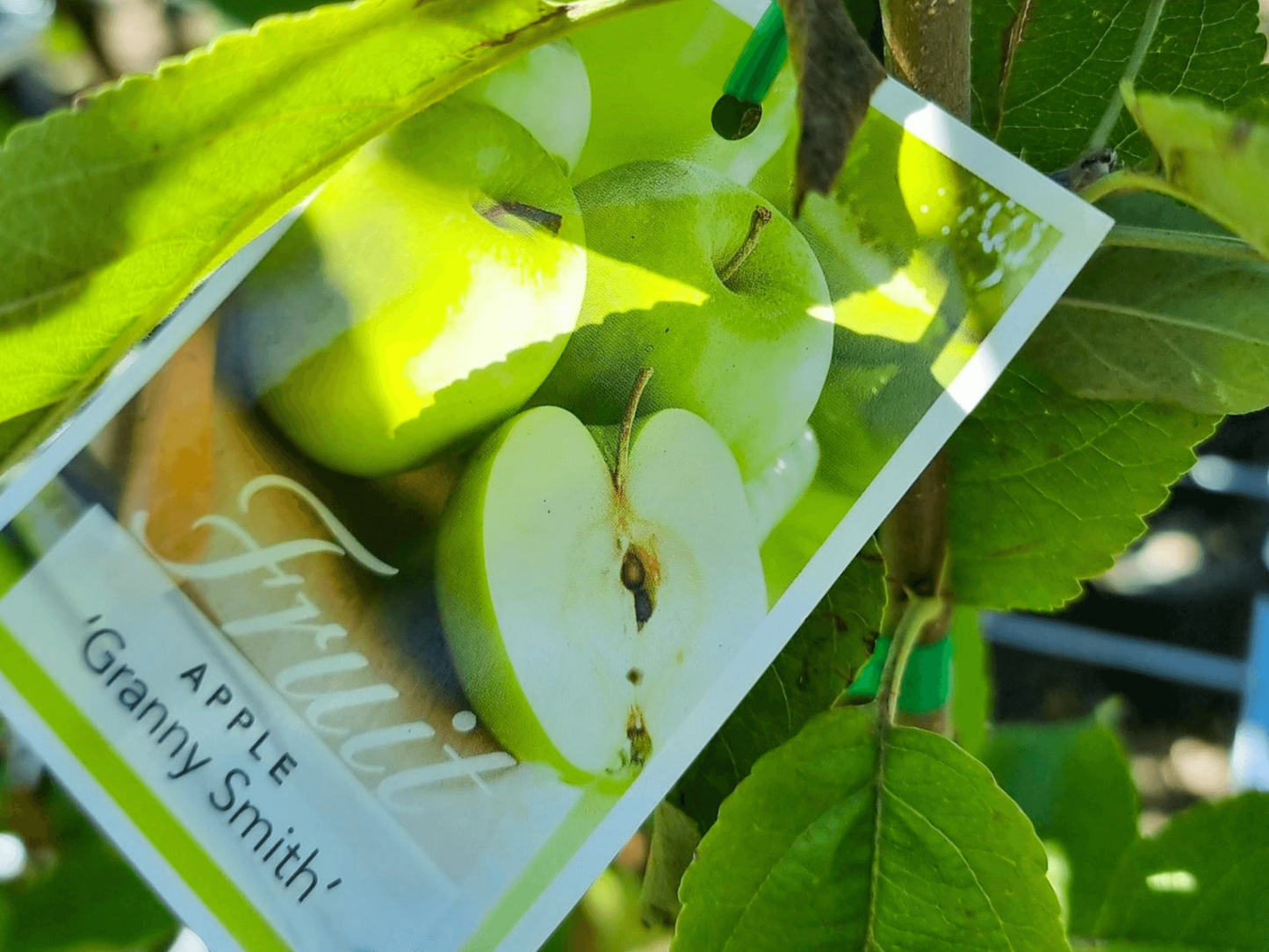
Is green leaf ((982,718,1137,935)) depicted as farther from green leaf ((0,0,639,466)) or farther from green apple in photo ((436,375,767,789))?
green leaf ((0,0,639,466))

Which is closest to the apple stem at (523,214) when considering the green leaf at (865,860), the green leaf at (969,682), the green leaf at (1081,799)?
the green leaf at (865,860)

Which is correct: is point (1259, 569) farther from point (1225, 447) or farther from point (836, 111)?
point (836, 111)

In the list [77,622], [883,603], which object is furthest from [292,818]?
[883,603]

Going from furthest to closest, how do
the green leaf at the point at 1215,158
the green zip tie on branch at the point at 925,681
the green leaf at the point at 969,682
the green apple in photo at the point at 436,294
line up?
1. the green leaf at the point at 969,682
2. the green zip tie on branch at the point at 925,681
3. the green apple in photo at the point at 436,294
4. the green leaf at the point at 1215,158

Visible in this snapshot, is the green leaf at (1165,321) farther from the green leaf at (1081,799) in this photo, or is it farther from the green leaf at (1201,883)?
the green leaf at (1081,799)

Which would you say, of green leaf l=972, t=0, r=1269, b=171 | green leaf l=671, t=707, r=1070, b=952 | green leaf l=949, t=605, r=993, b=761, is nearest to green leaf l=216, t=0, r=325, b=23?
green leaf l=972, t=0, r=1269, b=171

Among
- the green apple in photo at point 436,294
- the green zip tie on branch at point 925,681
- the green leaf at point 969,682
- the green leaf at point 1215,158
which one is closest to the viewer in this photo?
the green leaf at point 1215,158
